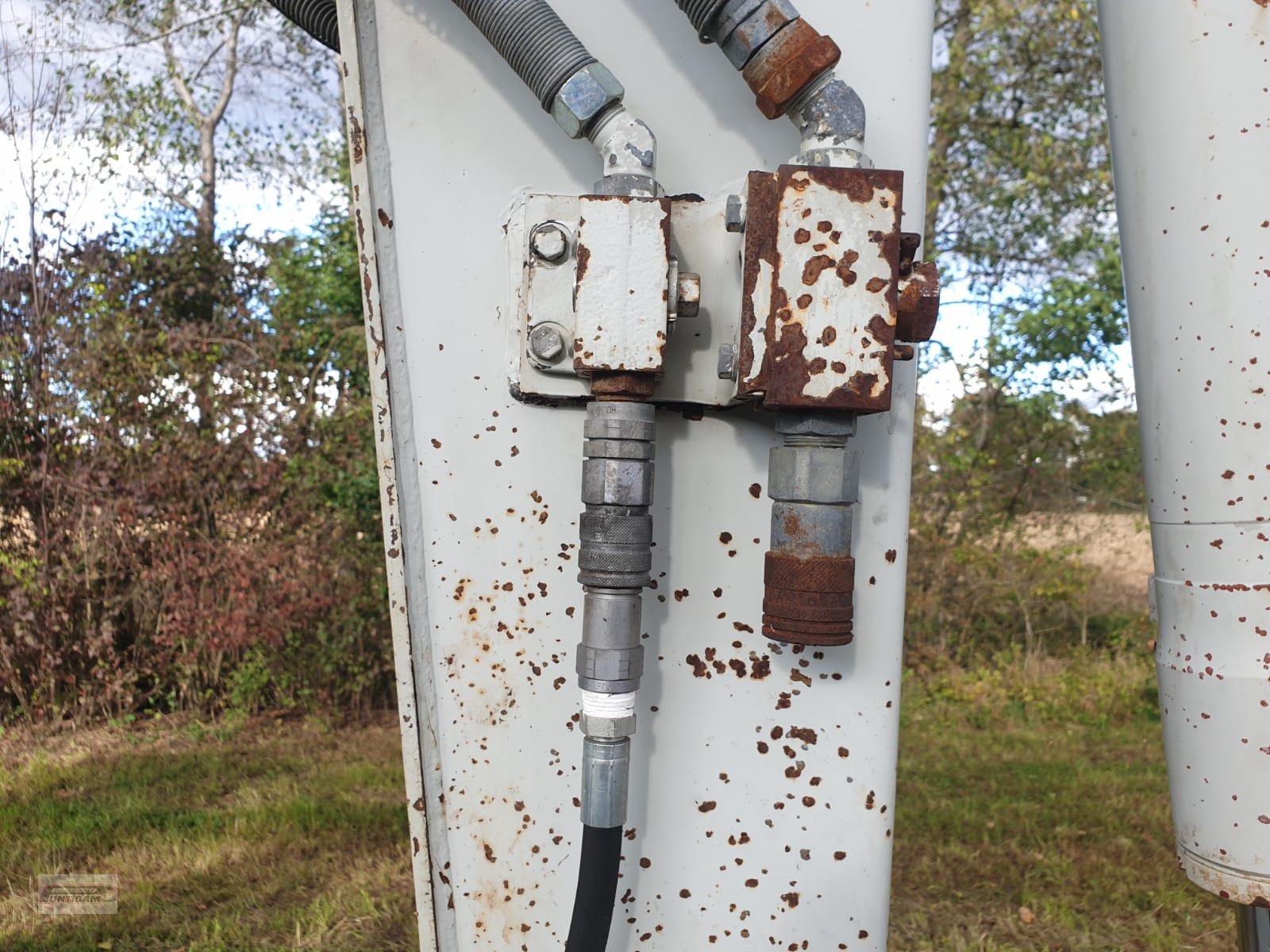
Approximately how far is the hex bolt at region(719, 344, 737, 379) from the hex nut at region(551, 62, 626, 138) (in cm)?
22

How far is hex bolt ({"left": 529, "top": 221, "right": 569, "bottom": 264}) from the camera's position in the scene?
75 centimetres

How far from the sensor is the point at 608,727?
2.46 feet

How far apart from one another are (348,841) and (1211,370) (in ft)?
9.08

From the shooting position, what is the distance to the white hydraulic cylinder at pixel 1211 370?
80cm

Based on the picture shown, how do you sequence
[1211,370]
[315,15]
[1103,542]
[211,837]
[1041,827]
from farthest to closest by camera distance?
1. [1103,542]
2. [1041,827]
3. [211,837]
4. [315,15]
5. [1211,370]

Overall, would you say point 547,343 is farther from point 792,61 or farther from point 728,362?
point 792,61

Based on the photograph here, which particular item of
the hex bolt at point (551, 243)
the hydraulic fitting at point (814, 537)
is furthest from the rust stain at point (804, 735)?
the hex bolt at point (551, 243)

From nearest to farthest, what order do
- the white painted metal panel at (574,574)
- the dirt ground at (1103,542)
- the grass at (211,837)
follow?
the white painted metal panel at (574,574) → the grass at (211,837) → the dirt ground at (1103,542)

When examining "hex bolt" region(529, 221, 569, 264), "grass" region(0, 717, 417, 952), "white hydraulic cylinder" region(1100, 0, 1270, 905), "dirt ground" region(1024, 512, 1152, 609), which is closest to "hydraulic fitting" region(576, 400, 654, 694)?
"hex bolt" region(529, 221, 569, 264)

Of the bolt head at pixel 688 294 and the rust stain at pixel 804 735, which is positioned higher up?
the bolt head at pixel 688 294

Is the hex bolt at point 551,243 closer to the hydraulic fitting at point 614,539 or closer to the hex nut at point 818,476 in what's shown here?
the hydraulic fitting at point 614,539

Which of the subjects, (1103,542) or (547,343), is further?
(1103,542)

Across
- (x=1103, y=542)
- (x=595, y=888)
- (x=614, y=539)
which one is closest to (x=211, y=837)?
(x=595, y=888)

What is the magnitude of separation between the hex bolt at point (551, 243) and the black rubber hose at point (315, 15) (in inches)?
14.5
